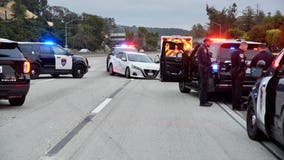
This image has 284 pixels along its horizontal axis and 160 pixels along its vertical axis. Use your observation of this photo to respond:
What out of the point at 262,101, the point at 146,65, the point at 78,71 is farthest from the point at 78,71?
the point at 262,101

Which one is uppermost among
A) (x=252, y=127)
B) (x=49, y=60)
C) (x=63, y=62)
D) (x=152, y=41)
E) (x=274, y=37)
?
(x=274, y=37)

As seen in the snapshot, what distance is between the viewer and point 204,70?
544 inches

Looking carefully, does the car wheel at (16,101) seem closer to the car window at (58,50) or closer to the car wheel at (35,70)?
the car wheel at (35,70)

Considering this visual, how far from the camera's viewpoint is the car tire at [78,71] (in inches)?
1009

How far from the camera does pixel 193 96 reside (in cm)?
1683

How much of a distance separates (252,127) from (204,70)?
204 inches

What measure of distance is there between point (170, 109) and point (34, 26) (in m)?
82.7

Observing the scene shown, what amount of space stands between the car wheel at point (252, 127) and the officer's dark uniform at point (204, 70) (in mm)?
4751

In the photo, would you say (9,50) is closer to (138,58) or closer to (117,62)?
(138,58)

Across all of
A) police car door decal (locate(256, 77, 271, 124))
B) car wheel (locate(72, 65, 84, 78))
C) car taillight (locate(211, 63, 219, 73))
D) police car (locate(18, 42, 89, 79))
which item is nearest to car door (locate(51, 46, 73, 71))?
police car (locate(18, 42, 89, 79))

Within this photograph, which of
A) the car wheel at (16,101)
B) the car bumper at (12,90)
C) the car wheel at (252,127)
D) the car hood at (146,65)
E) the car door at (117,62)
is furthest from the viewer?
the car door at (117,62)

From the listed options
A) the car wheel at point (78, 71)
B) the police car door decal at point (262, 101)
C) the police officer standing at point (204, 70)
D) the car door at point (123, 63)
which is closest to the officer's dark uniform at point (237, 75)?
the police officer standing at point (204, 70)

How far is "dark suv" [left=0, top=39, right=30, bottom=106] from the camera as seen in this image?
39.7ft

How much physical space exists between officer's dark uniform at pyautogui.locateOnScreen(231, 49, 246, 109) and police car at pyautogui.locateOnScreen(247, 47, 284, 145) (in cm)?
442
